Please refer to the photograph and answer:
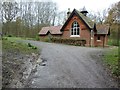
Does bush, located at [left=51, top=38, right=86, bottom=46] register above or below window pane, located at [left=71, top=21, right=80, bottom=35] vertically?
below

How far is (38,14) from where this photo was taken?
174 feet

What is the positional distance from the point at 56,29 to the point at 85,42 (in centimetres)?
918

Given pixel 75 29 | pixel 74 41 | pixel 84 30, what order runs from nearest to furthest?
pixel 74 41 < pixel 84 30 < pixel 75 29

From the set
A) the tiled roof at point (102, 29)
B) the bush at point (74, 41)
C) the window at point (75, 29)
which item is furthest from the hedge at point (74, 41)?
the tiled roof at point (102, 29)

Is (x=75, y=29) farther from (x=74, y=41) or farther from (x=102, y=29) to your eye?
(x=102, y=29)

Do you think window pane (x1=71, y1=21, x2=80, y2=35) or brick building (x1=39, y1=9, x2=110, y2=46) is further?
window pane (x1=71, y1=21, x2=80, y2=35)

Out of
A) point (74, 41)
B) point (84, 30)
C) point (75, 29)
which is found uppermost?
point (75, 29)

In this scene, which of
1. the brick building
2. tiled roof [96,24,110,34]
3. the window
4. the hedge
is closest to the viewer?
the hedge

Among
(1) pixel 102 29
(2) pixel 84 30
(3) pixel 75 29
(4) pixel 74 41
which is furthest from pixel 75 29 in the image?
(1) pixel 102 29

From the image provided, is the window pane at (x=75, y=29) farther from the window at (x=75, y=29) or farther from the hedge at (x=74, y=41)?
the hedge at (x=74, y=41)

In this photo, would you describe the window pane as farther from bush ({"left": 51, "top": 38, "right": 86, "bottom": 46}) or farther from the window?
bush ({"left": 51, "top": 38, "right": 86, "bottom": 46})

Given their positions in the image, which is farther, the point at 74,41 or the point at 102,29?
the point at 102,29

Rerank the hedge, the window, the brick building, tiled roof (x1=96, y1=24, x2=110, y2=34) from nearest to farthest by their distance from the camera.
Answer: the hedge
the brick building
tiled roof (x1=96, y1=24, x2=110, y2=34)
the window

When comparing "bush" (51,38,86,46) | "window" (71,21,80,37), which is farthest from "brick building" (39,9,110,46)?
"bush" (51,38,86,46)
